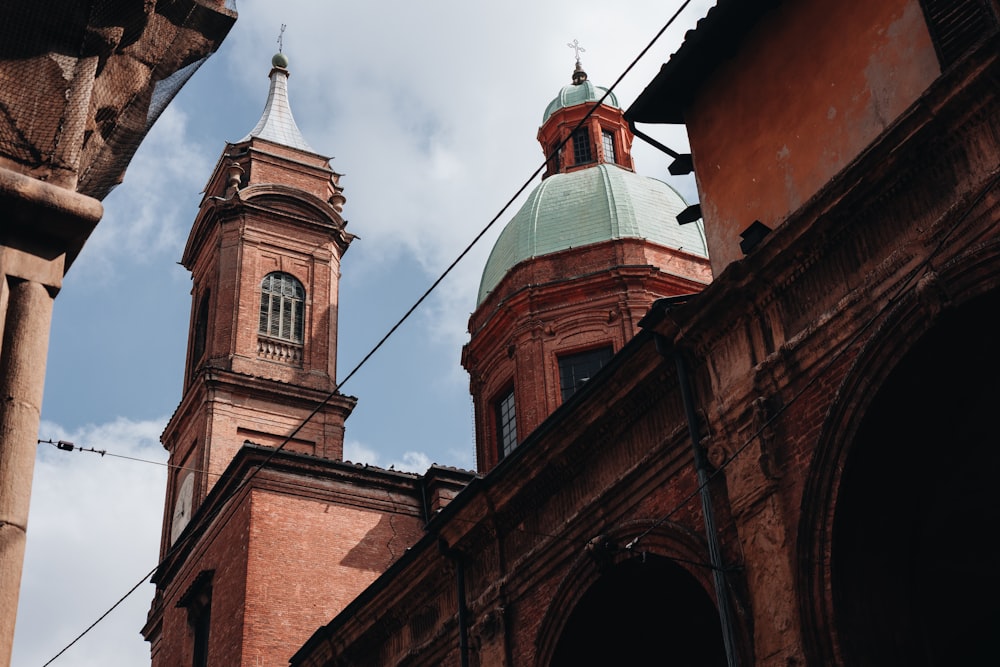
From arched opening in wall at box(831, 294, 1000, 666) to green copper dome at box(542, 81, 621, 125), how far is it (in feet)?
74.7

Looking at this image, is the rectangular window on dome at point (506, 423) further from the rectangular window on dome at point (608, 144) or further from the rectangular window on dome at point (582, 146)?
the rectangular window on dome at point (608, 144)

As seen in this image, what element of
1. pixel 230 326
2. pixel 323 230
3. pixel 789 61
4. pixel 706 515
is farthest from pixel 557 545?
pixel 323 230

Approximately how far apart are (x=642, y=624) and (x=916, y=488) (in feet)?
16.0

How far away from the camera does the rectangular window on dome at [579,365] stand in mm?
25391

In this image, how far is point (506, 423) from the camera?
87.4 ft

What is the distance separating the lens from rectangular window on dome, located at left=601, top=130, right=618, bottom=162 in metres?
32.1

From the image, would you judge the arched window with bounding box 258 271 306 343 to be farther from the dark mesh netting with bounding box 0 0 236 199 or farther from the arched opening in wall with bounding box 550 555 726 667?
the dark mesh netting with bounding box 0 0 236 199

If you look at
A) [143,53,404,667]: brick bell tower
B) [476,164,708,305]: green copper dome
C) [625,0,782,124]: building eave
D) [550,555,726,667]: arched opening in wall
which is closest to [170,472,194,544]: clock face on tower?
[143,53,404,667]: brick bell tower

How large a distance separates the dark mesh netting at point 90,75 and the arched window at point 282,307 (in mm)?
26103

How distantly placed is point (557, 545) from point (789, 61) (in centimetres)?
616

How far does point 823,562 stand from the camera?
10.1 m

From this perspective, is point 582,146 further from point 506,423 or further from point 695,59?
point 695,59

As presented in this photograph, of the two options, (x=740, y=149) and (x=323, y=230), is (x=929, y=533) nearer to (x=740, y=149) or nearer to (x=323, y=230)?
(x=740, y=149)

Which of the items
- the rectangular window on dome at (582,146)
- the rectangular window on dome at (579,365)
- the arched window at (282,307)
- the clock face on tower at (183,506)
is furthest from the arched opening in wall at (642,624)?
the rectangular window on dome at (582,146)
